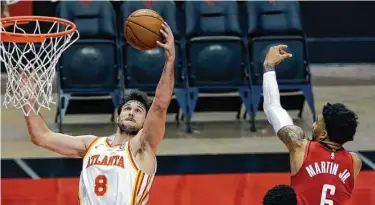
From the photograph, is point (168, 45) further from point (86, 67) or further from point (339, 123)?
point (86, 67)

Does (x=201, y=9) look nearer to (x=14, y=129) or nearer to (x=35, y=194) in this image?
(x=14, y=129)

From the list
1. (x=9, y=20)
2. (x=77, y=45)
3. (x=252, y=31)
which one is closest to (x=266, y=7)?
(x=252, y=31)

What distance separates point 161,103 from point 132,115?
0.30m

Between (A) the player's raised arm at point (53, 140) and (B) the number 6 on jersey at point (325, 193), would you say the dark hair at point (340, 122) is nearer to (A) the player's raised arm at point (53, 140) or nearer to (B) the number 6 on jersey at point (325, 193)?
(B) the number 6 on jersey at point (325, 193)

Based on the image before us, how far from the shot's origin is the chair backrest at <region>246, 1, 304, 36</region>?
820cm

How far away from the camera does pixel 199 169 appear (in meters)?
6.84

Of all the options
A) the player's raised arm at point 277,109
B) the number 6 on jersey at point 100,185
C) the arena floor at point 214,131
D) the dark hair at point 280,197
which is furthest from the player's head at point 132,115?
the arena floor at point 214,131

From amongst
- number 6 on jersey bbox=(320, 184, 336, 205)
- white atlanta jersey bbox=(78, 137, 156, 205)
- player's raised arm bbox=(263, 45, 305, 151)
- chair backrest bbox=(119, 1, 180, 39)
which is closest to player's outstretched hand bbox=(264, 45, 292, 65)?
player's raised arm bbox=(263, 45, 305, 151)

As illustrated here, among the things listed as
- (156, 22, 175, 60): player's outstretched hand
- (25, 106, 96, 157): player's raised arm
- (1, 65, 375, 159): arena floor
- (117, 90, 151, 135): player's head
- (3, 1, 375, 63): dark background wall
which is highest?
(156, 22, 175, 60): player's outstretched hand

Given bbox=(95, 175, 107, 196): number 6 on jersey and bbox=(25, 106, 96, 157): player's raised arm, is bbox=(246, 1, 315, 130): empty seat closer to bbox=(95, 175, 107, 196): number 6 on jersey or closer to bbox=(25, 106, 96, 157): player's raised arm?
bbox=(25, 106, 96, 157): player's raised arm

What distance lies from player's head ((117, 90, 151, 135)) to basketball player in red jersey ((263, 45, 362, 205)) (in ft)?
2.39

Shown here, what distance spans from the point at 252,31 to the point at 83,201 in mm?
4723

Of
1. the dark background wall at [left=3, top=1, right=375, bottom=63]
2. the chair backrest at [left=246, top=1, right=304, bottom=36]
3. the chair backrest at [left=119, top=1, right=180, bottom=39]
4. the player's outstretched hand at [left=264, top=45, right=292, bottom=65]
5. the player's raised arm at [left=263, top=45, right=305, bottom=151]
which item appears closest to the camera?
the player's raised arm at [left=263, top=45, right=305, bottom=151]

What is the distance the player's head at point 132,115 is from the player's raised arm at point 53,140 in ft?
0.71
